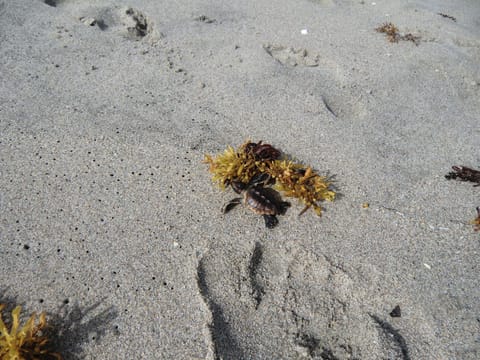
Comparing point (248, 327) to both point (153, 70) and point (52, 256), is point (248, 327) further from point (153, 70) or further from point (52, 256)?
point (153, 70)

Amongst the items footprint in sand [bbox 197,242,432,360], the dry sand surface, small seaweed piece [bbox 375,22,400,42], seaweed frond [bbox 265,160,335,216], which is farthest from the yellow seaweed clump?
small seaweed piece [bbox 375,22,400,42]

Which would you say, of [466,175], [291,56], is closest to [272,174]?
[466,175]

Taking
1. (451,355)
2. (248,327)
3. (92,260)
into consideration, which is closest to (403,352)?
(451,355)

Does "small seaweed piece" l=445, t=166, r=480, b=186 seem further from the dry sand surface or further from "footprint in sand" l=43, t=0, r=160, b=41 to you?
"footprint in sand" l=43, t=0, r=160, b=41

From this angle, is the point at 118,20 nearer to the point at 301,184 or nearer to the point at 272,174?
the point at 272,174

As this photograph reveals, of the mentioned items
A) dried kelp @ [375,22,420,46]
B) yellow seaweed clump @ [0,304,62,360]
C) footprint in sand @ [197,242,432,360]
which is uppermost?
dried kelp @ [375,22,420,46]

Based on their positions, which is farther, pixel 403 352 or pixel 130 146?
pixel 130 146
